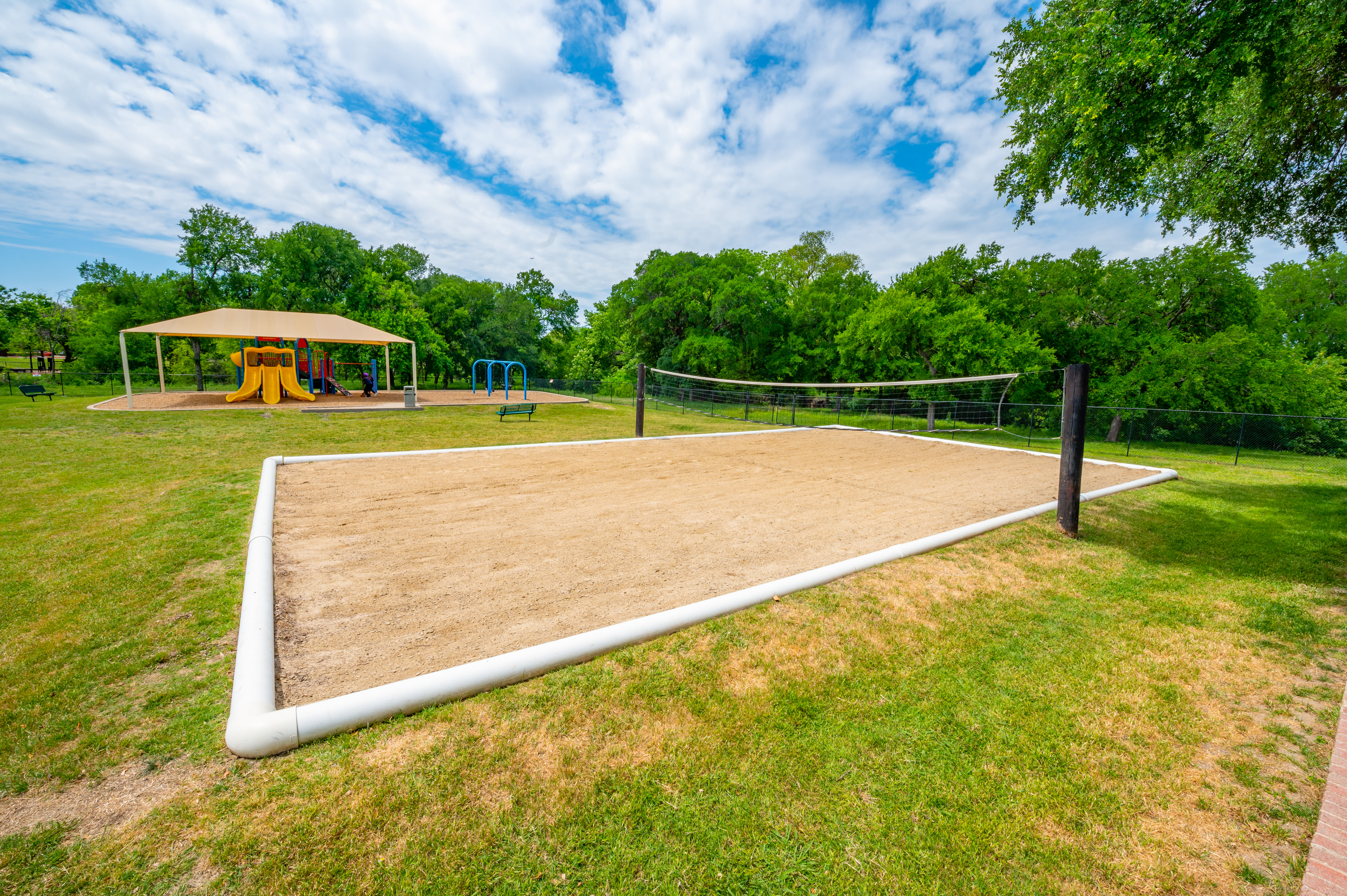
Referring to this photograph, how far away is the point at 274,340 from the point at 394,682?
1020 inches

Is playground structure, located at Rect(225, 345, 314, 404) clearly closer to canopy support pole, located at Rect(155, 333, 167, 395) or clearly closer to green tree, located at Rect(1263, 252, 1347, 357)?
canopy support pole, located at Rect(155, 333, 167, 395)

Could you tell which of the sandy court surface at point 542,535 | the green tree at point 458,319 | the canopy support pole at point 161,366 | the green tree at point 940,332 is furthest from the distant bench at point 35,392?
the green tree at point 940,332

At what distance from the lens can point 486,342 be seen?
44.8 m

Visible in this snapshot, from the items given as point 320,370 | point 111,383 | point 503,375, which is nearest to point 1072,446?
point 320,370

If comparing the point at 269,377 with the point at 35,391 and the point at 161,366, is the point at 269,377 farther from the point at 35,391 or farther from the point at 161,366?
the point at 35,391

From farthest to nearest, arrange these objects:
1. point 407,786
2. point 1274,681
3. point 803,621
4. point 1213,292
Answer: point 1213,292 → point 803,621 → point 1274,681 → point 407,786

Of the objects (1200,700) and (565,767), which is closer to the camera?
(565,767)

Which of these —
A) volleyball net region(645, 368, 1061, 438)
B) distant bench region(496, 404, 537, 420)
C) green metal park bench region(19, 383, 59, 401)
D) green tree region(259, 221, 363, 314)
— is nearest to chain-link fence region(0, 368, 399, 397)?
green metal park bench region(19, 383, 59, 401)

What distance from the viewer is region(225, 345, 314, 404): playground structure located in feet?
69.5

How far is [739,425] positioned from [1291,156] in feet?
46.1

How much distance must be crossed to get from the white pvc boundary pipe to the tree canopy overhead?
6.13m

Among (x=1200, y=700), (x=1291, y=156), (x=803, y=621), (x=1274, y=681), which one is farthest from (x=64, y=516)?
(x=1291, y=156)

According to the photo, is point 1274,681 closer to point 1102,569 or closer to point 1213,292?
point 1102,569

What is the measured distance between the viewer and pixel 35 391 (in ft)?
70.7
